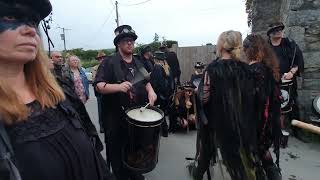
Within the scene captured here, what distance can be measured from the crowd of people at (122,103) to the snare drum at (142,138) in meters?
0.14

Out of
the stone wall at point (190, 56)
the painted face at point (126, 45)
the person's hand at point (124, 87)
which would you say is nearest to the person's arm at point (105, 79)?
the person's hand at point (124, 87)

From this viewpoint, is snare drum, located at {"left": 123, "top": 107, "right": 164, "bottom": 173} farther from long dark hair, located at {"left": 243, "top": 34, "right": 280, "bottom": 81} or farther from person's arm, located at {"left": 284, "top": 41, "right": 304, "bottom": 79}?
person's arm, located at {"left": 284, "top": 41, "right": 304, "bottom": 79}

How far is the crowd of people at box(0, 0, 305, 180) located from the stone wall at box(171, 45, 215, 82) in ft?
15.5

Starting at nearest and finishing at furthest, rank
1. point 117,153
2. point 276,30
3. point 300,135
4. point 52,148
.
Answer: point 52,148 < point 117,153 < point 276,30 < point 300,135

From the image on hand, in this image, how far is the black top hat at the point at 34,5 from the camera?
1.42 metres

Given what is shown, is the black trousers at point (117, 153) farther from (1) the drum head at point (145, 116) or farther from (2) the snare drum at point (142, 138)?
(1) the drum head at point (145, 116)

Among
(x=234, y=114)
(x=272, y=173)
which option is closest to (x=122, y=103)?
(x=234, y=114)

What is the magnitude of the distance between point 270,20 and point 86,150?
7094mm

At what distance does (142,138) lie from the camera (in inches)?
138

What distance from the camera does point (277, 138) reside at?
3744 millimetres

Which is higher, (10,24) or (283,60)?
(10,24)

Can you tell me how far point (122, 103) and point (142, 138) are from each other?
51 cm

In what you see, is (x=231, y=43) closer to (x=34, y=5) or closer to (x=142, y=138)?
(x=142, y=138)

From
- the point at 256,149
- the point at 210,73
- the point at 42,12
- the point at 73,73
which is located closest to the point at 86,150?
the point at 42,12
